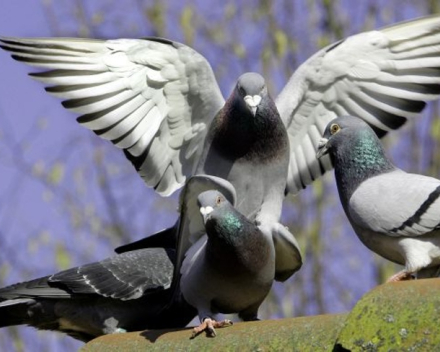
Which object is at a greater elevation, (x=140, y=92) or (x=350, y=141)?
(x=140, y=92)

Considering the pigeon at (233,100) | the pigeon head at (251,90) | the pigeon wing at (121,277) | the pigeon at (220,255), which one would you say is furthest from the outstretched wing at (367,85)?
the pigeon at (220,255)

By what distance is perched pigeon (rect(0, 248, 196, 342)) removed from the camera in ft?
21.5

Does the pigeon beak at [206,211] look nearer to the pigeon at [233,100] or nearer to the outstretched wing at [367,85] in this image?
the pigeon at [233,100]

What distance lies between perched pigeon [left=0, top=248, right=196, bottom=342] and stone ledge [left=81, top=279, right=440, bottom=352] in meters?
1.73

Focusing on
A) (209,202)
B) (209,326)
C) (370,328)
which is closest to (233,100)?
(209,202)

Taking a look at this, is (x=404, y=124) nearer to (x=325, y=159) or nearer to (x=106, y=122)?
(x=325, y=159)

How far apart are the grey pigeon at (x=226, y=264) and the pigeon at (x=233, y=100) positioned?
676 millimetres

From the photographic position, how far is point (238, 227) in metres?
5.72

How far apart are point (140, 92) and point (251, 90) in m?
0.99

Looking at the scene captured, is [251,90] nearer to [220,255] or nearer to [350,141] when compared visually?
[350,141]

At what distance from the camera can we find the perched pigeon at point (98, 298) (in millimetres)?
6559

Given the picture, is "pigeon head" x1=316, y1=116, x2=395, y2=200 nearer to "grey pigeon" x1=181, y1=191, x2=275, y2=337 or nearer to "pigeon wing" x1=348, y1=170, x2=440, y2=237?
"pigeon wing" x1=348, y1=170, x2=440, y2=237

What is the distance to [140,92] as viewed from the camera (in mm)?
7371

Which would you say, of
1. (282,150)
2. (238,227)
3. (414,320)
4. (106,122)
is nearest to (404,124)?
(282,150)
